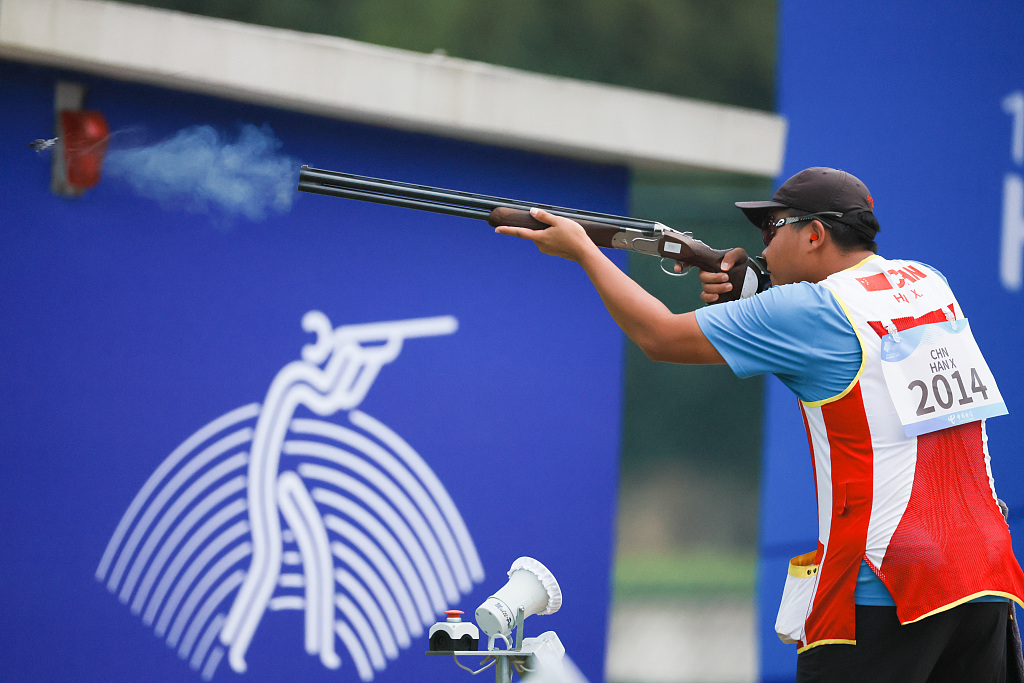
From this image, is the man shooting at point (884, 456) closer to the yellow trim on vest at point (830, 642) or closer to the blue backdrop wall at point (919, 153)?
the yellow trim on vest at point (830, 642)

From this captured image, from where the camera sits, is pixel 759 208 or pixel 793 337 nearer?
pixel 793 337

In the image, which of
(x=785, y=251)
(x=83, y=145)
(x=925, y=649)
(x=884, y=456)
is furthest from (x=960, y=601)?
(x=83, y=145)

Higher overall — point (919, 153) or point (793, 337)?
point (919, 153)

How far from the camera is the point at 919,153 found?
575 cm

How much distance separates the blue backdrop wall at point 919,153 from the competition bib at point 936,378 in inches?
109

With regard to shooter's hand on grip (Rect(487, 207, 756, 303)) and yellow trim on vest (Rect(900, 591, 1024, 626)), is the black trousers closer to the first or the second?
yellow trim on vest (Rect(900, 591, 1024, 626))

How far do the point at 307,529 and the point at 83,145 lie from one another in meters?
2.06

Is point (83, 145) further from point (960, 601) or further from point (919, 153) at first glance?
point (919, 153)

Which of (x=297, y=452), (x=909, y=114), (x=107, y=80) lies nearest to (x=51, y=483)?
(x=297, y=452)

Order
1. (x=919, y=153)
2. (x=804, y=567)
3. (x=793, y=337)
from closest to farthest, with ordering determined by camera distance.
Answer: (x=793, y=337)
(x=804, y=567)
(x=919, y=153)

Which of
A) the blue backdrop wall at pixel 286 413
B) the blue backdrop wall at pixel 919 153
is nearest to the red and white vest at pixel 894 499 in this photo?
the blue backdrop wall at pixel 286 413

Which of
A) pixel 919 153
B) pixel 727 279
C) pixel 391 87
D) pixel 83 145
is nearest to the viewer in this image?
pixel 727 279

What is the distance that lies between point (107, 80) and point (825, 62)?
3.99 meters

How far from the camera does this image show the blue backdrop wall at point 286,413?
4.18 meters
